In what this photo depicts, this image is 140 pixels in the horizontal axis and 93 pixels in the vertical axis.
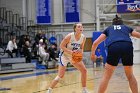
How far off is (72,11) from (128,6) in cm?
428

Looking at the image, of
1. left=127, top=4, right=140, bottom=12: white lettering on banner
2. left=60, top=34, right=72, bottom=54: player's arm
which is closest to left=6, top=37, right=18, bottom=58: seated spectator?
left=127, top=4, right=140, bottom=12: white lettering on banner

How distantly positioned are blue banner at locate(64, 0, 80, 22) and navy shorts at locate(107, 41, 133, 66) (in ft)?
69.1

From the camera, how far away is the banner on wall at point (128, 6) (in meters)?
26.0

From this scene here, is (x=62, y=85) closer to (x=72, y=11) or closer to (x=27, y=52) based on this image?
(x=27, y=52)

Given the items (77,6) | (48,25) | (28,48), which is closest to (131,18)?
(77,6)

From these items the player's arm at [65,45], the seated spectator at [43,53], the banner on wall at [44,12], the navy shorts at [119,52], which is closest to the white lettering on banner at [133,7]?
the banner on wall at [44,12]

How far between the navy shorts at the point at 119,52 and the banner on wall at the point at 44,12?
70.5 ft

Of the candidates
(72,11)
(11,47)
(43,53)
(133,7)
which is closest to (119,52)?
(11,47)

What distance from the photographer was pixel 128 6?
86.3 feet

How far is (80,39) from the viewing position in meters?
8.30

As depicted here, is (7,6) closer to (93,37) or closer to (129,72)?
(93,37)

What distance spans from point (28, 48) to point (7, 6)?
6.93 metres

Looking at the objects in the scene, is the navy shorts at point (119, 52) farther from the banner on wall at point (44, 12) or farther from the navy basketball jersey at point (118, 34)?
the banner on wall at point (44, 12)

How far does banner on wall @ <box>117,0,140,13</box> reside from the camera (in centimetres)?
2603
